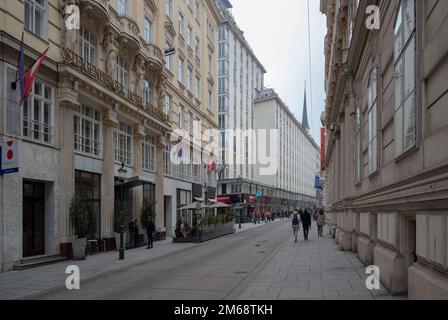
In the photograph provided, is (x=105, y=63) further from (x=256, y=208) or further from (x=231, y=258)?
(x=256, y=208)

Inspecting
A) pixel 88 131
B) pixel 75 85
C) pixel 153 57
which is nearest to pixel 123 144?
pixel 88 131

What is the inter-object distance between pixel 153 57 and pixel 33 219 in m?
14.8

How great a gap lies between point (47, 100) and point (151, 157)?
40.6 ft

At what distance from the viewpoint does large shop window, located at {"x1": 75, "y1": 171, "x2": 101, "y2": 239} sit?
21219 mm

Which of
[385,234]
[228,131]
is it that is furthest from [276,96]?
[385,234]

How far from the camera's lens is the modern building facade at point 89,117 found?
1630 centimetres

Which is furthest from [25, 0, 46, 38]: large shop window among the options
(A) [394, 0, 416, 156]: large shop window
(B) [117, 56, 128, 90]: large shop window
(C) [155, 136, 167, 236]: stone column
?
(A) [394, 0, 416, 156]: large shop window

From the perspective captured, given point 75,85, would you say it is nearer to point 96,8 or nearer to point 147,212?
point 96,8

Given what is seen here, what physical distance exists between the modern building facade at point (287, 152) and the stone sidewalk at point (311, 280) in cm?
7293

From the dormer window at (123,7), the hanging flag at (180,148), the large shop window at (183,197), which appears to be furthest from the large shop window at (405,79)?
the large shop window at (183,197)

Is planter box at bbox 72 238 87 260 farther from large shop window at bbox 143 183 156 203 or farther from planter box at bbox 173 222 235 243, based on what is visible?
planter box at bbox 173 222 235 243

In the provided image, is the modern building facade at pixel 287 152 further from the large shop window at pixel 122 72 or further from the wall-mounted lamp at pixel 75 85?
the wall-mounted lamp at pixel 75 85

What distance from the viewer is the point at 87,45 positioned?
2231 cm

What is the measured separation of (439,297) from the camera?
5.95m
